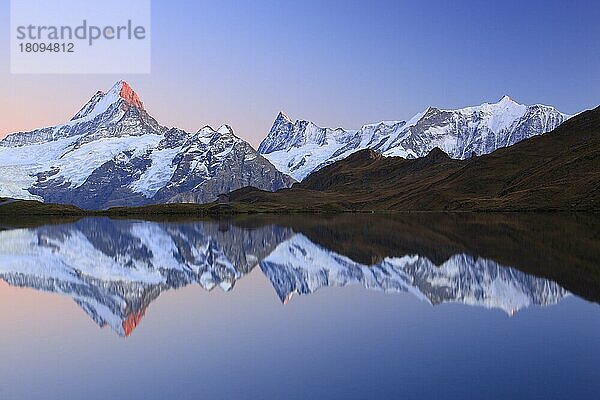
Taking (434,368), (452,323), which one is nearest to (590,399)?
(434,368)

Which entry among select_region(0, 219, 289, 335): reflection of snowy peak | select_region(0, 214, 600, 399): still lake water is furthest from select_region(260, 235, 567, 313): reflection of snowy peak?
select_region(0, 219, 289, 335): reflection of snowy peak

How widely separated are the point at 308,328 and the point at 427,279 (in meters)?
20.1

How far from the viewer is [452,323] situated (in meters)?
34.0

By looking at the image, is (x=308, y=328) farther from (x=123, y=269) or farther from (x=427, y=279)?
(x=123, y=269)

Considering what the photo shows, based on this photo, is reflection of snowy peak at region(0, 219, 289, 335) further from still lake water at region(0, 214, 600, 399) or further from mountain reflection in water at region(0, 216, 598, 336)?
still lake water at region(0, 214, 600, 399)

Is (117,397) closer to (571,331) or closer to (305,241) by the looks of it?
(571,331)

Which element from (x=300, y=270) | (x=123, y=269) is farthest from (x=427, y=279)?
(x=123, y=269)

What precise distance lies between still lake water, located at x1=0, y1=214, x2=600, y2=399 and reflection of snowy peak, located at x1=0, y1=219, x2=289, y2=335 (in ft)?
1.00

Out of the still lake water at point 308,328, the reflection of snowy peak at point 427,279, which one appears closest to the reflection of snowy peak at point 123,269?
the still lake water at point 308,328

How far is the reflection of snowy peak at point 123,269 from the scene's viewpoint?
144ft

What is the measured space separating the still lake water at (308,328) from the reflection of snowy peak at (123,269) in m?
0.31

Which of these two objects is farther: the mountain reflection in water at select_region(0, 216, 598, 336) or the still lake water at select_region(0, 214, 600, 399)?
the mountain reflection in water at select_region(0, 216, 598, 336)

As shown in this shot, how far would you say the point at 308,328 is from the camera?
33.9 m

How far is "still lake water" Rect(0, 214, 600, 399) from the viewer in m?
23.2
